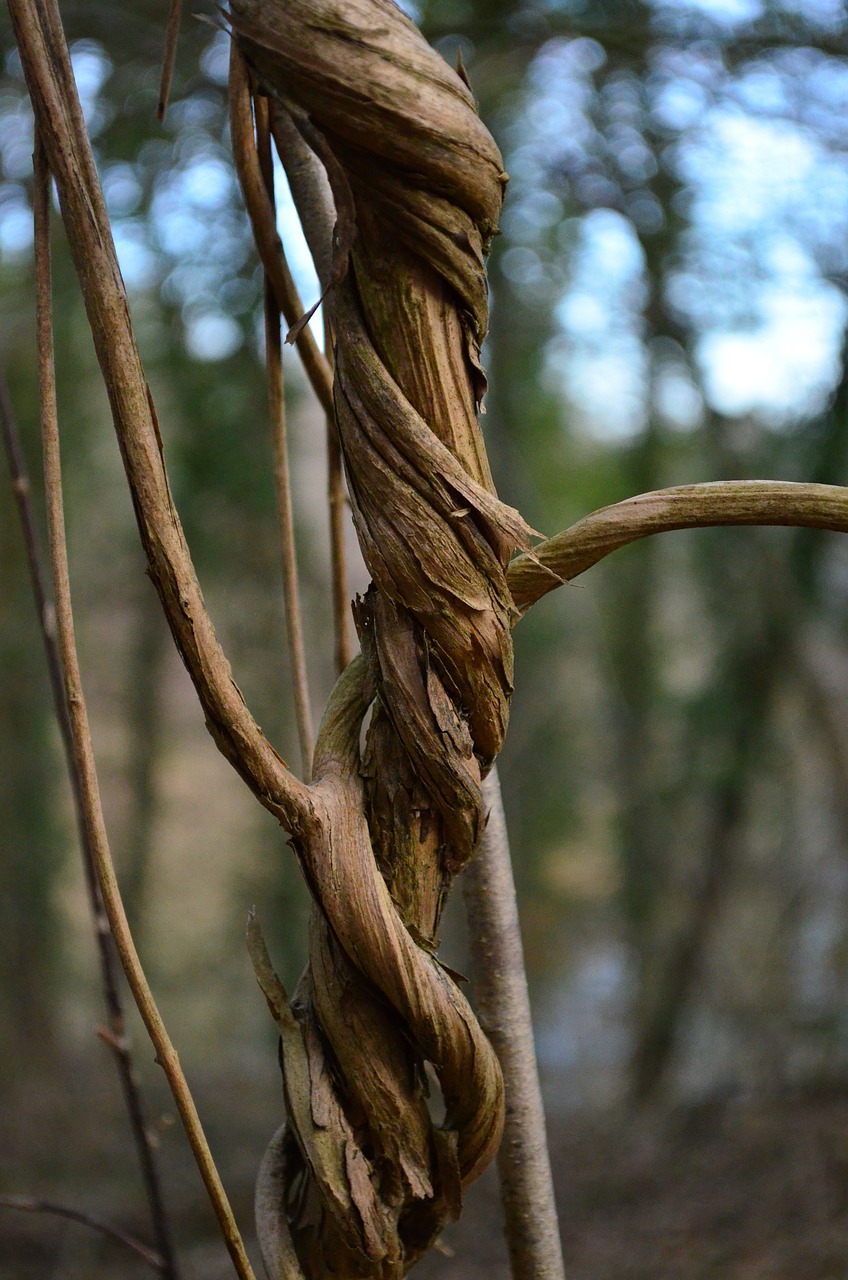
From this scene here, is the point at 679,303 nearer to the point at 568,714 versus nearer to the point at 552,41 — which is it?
the point at 552,41

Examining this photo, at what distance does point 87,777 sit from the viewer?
0.30 m

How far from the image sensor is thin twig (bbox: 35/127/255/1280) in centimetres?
29

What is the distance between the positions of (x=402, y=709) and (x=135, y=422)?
0.11m

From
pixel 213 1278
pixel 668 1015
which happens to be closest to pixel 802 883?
pixel 668 1015

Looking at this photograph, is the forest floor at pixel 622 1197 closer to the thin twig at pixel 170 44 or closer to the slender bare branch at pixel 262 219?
the slender bare branch at pixel 262 219

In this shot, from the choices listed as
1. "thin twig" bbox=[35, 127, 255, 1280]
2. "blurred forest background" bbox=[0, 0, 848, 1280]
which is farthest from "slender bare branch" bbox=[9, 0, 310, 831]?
"blurred forest background" bbox=[0, 0, 848, 1280]

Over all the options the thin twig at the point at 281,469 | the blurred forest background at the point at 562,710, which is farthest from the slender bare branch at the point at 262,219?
the blurred forest background at the point at 562,710

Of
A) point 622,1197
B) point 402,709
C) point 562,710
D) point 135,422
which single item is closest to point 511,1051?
point 402,709

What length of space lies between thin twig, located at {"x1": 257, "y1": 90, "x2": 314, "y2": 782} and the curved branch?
12 centimetres

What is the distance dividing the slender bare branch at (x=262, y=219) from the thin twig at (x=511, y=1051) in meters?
0.19

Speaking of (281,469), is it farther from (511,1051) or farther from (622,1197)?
(622,1197)

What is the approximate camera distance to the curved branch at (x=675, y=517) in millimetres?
316

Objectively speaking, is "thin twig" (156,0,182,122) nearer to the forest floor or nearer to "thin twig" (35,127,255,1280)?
"thin twig" (35,127,255,1280)

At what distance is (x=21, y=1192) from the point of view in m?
2.60
